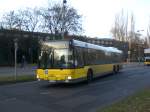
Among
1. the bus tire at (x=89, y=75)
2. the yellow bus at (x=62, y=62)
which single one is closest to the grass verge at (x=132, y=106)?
the yellow bus at (x=62, y=62)

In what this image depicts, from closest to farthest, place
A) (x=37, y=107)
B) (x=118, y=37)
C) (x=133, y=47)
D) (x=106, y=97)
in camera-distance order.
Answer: (x=37, y=107)
(x=106, y=97)
(x=118, y=37)
(x=133, y=47)

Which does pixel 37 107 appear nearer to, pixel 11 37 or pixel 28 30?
pixel 11 37

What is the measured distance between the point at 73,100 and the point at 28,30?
2212 inches

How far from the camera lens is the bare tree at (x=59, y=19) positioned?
58.6m

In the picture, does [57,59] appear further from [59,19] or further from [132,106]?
[59,19]

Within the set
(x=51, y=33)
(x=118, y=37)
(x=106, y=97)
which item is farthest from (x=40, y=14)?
(x=106, y=97)

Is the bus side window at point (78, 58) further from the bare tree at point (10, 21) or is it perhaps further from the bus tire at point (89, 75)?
the bare tree at point (10, 21)

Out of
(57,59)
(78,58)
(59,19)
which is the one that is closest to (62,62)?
(57,59)

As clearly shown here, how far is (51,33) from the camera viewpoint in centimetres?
6212

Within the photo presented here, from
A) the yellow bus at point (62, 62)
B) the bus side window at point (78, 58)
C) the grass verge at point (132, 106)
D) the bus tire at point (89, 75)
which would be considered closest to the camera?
the grass verge at point (132, 106)

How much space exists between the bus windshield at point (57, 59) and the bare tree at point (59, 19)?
37.5 m

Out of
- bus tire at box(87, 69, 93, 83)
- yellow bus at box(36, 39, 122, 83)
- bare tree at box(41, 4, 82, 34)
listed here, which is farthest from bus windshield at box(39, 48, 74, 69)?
bare tree at box(41, 4, 82, 34)

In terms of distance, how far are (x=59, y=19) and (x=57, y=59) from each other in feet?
134

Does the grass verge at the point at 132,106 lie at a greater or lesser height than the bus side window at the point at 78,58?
lesser
